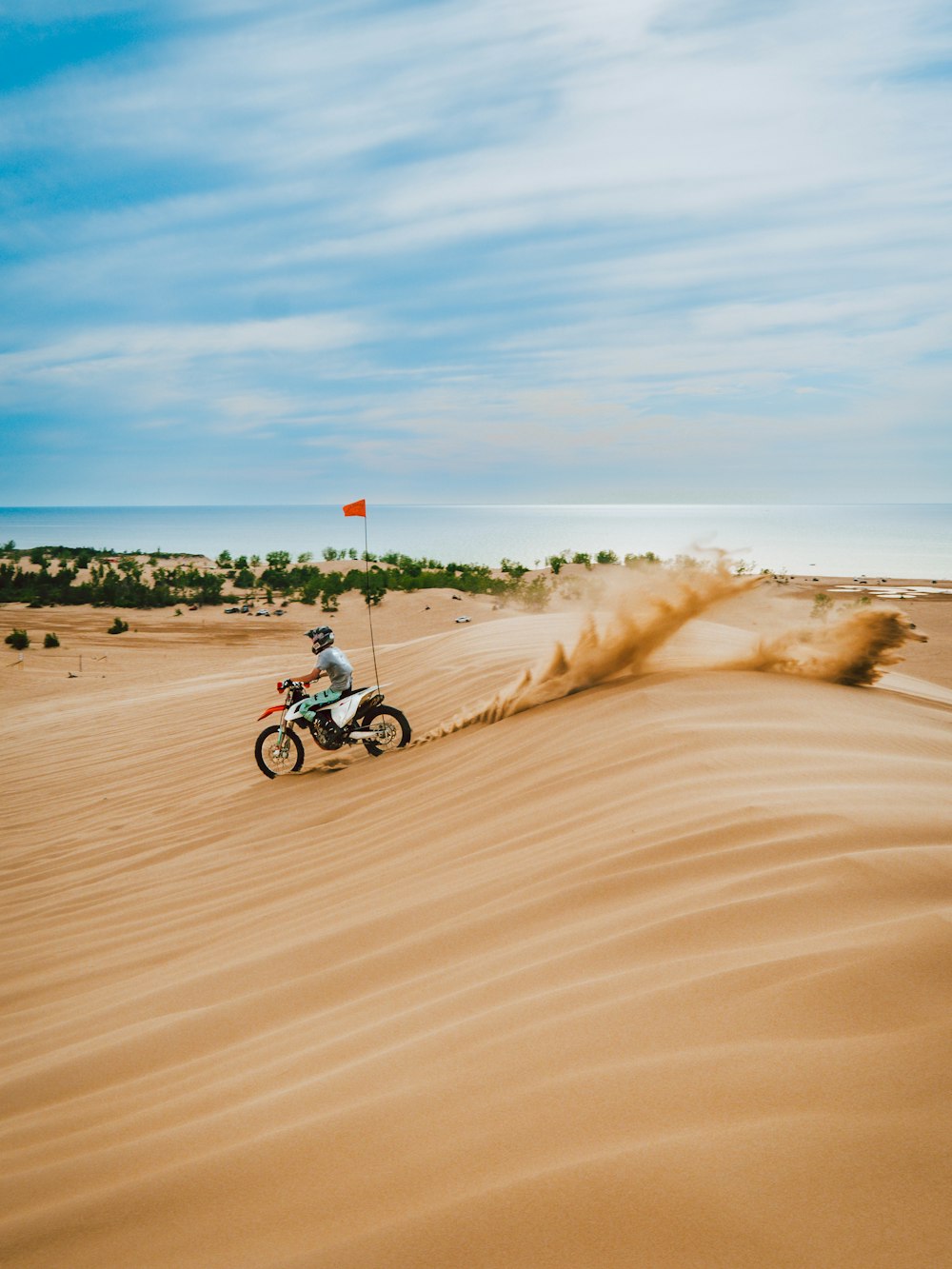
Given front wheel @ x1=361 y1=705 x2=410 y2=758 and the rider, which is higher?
the rider

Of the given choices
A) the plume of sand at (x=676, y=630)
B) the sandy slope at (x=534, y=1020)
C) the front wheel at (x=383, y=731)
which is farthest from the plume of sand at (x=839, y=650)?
the front wheel at (x=383, y=731)

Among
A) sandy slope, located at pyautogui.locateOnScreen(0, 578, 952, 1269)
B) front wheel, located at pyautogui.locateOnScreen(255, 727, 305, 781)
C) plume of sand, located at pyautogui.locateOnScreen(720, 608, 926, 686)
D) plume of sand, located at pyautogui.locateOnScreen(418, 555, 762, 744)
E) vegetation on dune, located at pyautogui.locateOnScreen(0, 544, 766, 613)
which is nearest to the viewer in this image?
sandy slope, located at pyautogui.locateOnScreen(0, 578, 952, 1269)

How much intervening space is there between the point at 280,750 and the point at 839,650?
13.5 ft

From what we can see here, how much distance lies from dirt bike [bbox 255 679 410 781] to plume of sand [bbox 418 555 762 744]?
85 centimetres

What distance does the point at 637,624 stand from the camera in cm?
561

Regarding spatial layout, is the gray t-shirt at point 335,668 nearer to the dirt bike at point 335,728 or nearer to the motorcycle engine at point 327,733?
the dirt bike at point 335,728

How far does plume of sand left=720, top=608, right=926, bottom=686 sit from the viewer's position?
532cm

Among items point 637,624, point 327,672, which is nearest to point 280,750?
point 327,672

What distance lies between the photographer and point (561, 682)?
18.6ft

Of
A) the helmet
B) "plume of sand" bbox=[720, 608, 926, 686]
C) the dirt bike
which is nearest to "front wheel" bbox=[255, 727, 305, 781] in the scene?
the dirt bike

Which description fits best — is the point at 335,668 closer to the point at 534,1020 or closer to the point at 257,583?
the point at 534,1020

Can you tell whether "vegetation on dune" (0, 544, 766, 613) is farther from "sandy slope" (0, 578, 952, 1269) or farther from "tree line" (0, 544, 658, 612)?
"sandy slope" (0, 578, 952, 1269)

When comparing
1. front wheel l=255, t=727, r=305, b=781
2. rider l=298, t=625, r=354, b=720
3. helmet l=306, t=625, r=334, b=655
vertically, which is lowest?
front wheel l=255, t=727, r=305, b=781

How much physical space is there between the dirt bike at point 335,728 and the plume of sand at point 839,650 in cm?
250
